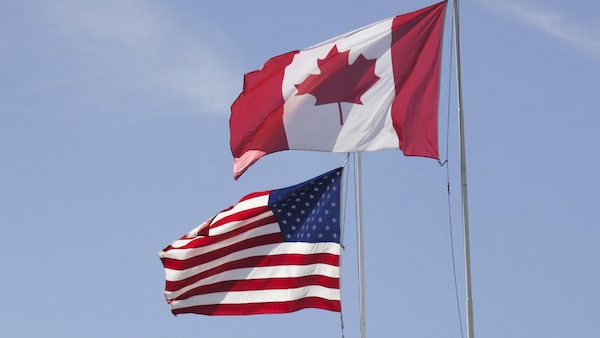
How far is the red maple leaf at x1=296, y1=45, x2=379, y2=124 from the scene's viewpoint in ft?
121

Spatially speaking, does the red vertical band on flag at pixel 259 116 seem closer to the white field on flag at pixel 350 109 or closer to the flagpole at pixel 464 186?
the white field on flag at pixel 350 109

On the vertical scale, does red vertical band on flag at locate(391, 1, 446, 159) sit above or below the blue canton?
above

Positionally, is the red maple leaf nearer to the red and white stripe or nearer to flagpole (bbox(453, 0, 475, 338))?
flagpole (bbox(453, 0, 475, 338))

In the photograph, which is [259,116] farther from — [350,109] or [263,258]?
[263,258]

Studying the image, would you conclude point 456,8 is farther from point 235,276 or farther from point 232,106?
point 235,276

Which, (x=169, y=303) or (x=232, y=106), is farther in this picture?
(x=169, y=303)

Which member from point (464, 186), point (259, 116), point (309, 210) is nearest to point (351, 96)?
point (259, 116)

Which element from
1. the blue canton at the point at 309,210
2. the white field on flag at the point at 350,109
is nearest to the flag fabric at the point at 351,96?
the white field on flag at the point at 350,109

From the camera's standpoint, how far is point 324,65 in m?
37.9

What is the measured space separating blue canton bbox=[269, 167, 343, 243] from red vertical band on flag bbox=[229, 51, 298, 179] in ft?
17.9

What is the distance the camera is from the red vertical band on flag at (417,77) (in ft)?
115

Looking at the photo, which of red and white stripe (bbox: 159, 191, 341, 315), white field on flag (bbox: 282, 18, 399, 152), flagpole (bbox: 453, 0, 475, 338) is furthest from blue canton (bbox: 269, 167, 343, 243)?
flagpole (bbox: 453, 0, 475, 338)

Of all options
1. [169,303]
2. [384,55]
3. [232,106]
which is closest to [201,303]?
[169,303]

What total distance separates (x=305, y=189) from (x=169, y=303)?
455 centimetres
